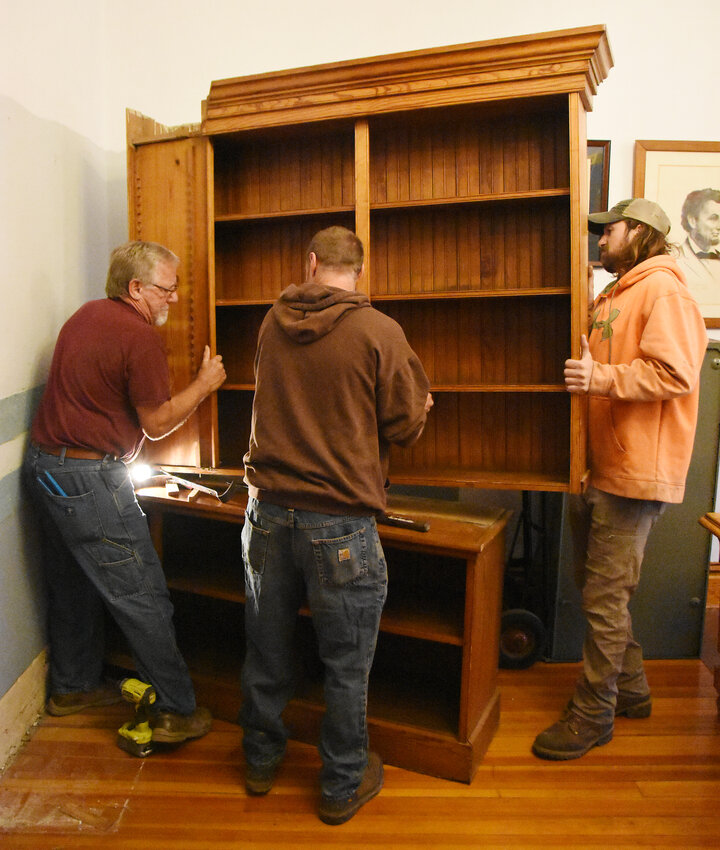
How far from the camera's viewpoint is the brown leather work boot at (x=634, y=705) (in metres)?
2.49

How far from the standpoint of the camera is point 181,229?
8.68 ft

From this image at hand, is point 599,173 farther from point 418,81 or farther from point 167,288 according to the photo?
point 167,288

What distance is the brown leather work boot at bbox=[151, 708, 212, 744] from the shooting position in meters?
2.27

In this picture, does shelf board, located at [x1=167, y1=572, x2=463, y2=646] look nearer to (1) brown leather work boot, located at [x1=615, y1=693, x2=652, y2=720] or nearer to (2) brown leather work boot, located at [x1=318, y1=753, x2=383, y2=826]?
(2) brown leather work boot, located at [x1=318, y1=753, x2=383, y2=826]

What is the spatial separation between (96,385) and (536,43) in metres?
1.75

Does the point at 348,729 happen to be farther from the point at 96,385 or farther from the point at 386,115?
the point at 386,115

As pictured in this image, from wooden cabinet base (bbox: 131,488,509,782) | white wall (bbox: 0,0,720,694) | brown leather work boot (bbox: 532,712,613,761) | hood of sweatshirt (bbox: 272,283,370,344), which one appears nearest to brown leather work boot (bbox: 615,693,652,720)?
brown leather work boot (bbox: 532,712,613,761)

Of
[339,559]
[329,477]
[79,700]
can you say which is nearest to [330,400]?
[329,477]

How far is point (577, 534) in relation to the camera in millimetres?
2443

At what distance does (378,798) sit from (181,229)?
6.92 ft

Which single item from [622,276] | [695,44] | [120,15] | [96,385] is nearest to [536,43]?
[622,276]

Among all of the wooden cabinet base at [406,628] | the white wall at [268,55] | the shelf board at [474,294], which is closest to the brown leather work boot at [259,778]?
the wooden cabinet base at [406,628]

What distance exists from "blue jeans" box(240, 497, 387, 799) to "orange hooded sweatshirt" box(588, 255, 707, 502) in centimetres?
85

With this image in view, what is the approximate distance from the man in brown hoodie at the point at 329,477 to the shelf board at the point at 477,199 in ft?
1.91
